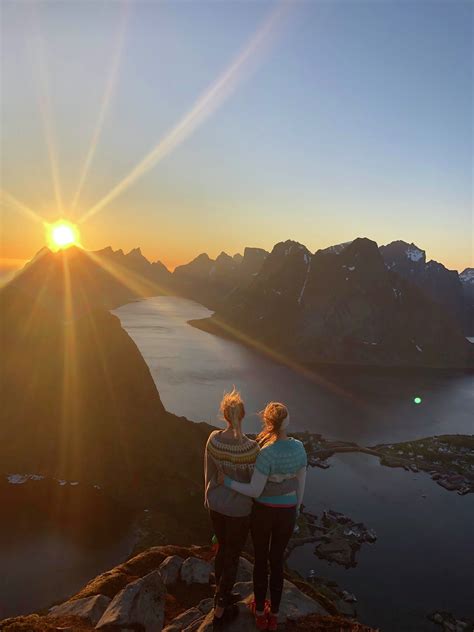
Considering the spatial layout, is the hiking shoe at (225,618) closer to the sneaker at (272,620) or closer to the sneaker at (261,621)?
the sneaker at (261,621)

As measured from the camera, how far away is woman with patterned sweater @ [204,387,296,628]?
734 centimetres

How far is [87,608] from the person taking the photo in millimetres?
10508

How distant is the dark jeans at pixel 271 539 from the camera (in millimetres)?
7340

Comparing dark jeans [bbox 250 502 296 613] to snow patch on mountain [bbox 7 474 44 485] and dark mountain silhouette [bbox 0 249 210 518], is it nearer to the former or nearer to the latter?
dark mountain silhouette [bbox 0 249 210 518]

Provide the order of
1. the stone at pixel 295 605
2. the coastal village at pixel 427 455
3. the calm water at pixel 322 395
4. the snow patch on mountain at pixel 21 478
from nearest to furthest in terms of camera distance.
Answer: the stone at pixel 295 605, the snow patch on mountain at pixel 21 478, the coastal village at pixel 427 455, the calm water at pixel 322 395

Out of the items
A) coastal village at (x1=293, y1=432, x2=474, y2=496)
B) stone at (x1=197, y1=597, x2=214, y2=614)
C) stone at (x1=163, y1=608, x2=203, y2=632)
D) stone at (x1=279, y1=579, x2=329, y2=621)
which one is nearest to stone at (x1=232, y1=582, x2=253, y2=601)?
stone at (x1=197, y1=597, x2=214, y2=614)

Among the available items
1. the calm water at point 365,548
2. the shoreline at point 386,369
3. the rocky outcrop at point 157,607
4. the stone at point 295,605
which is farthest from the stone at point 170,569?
the shoreline at point 386,369

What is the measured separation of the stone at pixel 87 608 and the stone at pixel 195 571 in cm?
206

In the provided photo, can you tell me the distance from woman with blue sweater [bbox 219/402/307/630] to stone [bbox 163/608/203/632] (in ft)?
9.72

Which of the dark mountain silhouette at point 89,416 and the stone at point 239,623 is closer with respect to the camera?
the stone at point 239,623

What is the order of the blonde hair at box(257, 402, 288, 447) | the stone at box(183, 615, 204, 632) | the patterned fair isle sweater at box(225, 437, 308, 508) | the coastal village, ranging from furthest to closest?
the coastal village → the stone at box(183, 615, 204, 632) → the blonde hair at box(257, 402, 288, 447) → the patterned fair isle sweater at box(225, 437, 308, 508)

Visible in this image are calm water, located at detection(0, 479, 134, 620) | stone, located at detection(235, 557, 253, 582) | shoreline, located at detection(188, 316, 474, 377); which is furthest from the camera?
shoreline, located at detection(188, 316, 474, 377)

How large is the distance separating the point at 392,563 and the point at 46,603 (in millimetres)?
32789

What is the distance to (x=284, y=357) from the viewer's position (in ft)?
620
